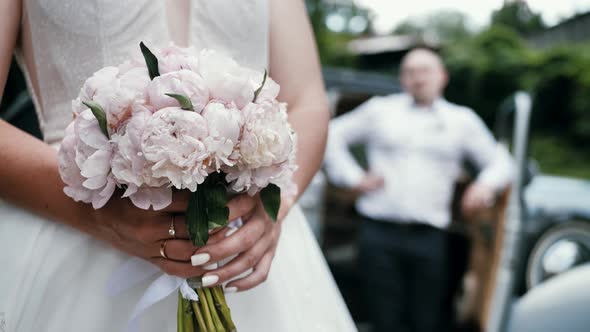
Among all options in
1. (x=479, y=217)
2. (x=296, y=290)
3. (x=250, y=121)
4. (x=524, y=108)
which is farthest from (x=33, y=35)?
(x=479, y=217)

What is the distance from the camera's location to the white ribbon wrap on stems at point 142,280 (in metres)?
1.27

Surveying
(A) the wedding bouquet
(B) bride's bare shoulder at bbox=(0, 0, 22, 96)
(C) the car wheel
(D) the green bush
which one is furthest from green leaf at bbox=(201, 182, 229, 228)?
(D) the green bush

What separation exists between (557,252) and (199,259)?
11.0 ft

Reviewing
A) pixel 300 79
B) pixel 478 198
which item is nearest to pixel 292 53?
pixel 300 79

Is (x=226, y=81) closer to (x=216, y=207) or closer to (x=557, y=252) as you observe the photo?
(x=216, y=207)

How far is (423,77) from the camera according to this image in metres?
4.60

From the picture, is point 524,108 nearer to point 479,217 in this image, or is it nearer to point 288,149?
point 479,217

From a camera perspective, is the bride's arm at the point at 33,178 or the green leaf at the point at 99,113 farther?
the bride's arm at the point at 33,178

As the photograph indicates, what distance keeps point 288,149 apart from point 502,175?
360cm

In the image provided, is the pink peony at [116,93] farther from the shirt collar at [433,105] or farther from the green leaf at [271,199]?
the shirt collar at [433,105]

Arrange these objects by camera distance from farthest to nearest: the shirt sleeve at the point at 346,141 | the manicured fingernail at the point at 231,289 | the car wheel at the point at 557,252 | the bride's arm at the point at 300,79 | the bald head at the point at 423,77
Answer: the shirt sleeve at the point at 346,141, the bald head at the point at 423,77, the car wheel at the point at 557,252, the bride's arm at the point at 300,79, the manicured fingernail at the point at 231,289

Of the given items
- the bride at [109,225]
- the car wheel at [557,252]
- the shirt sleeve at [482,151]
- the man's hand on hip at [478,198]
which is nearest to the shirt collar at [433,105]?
the shirt sleeve at [482,151]

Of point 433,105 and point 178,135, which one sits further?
point 433,105

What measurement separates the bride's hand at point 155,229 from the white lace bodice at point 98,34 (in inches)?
12.9
